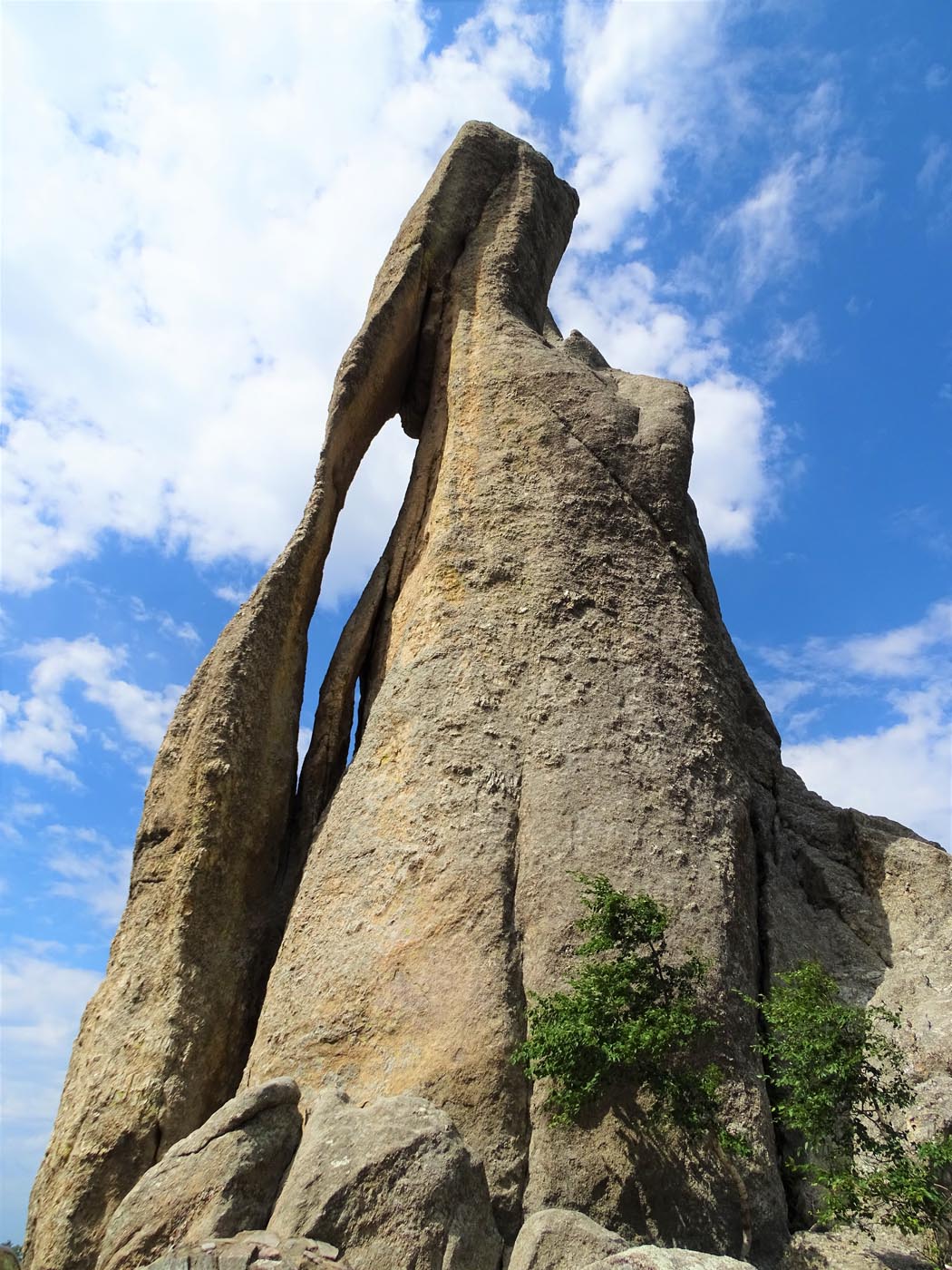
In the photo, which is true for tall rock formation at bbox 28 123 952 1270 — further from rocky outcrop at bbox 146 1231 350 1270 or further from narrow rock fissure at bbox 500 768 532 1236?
rocky outcrop at bbox 146 1231 350 1270

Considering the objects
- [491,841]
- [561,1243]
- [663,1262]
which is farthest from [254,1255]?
[491,841]

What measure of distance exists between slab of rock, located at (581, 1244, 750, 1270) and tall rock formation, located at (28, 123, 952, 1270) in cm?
139

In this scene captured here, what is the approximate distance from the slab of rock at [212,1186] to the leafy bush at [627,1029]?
174cm

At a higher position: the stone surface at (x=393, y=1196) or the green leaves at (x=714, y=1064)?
the green leaves at (x=714, y=1064)

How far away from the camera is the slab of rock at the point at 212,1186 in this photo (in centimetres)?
612

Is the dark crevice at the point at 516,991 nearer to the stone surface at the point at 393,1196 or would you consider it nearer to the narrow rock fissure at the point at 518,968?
the narrow rock fissure at the point at 518,968

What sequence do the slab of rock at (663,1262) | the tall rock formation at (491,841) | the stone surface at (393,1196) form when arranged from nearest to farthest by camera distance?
the slab of rock at (663,1262), the stone surface at (393,1196), the tall rock formation at (491,841)

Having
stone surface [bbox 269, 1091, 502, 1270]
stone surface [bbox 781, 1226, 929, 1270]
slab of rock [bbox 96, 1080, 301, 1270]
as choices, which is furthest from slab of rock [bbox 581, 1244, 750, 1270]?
slab of rock [bbox 96, 1080, 301, 1270]

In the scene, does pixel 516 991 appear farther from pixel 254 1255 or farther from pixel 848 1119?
pixel 254 1255

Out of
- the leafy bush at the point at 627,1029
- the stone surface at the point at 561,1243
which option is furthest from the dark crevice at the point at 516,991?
the stone surface at the point at 561,1243

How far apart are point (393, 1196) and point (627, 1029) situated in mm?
1883

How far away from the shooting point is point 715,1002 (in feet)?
25.5

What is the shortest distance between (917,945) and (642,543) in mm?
4658

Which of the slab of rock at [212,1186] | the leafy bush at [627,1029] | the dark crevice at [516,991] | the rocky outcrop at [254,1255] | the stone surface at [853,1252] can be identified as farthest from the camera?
the leafy bush at [627,1029]
